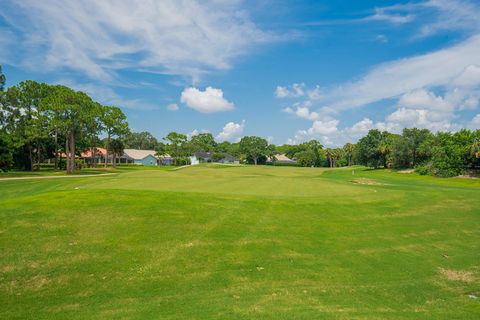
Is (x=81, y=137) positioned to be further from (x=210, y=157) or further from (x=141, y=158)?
(x=210, y=157)

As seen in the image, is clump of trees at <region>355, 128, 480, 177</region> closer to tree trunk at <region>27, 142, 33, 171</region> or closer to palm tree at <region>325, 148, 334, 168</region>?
palm tree at <region>325, 148, 334, 168</region>

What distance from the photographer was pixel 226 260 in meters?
10.4

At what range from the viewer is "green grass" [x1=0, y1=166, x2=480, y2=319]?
760 cm

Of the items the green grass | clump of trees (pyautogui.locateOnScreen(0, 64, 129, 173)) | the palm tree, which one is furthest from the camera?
the palm tree

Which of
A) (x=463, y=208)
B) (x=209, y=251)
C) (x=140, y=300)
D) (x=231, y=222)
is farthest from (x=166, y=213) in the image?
(x=463, y=208)

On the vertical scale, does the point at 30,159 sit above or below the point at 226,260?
above

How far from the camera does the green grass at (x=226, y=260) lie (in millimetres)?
7602

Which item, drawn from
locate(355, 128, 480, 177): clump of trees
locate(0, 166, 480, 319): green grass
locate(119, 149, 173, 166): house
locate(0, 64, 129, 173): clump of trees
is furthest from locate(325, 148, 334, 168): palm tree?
locate(0, 166, 480, 319): green grass

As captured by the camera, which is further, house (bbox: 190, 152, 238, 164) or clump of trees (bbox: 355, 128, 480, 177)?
house (bbox: 190, 152, 238, 164)

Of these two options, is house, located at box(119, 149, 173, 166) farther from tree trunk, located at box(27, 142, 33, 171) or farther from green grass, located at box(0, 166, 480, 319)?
green grass, located at box(0, 166, 480, 319)

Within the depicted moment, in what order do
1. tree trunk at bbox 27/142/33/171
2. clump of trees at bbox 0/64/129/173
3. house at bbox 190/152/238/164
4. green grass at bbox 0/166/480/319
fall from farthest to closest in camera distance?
house at bbox 190/152/238/164
tree trunk at bbox 27/142/33/171
clump of trees at bbox 0/64/129/173
green grass at bbox 0/166/480/319

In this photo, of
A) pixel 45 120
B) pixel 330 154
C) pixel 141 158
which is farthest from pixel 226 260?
pixel 330 154

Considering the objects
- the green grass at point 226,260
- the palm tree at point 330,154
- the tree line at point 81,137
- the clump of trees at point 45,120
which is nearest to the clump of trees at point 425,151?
the tree line at point 81,137

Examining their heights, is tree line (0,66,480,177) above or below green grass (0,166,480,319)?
above
